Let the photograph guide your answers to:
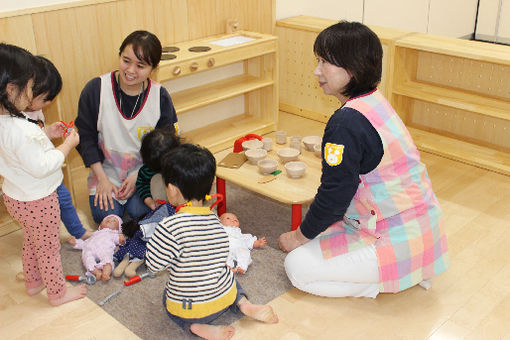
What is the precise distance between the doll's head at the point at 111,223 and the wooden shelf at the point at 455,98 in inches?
78.9

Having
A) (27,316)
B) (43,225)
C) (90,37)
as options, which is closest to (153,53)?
(90,37)

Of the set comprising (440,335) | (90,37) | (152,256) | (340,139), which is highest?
(90,37)

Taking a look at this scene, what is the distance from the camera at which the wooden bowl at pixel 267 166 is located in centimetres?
261

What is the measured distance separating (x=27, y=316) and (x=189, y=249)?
79cm

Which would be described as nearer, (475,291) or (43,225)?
(43,225)

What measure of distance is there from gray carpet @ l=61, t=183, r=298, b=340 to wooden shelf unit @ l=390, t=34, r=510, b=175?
4.37 ft

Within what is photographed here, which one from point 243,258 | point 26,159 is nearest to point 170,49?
point 243,258

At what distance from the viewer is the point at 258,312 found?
2.05 meters

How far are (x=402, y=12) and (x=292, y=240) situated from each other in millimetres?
3546

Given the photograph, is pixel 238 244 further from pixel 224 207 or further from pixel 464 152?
pixel 464 152

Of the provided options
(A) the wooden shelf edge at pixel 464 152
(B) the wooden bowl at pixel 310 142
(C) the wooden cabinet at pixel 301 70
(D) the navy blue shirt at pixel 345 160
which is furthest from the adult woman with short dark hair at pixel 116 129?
(A) the wooden shelf edge at pixel 464 152

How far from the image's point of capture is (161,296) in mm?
2266

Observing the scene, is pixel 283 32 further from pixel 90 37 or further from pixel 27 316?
pixel 27 316

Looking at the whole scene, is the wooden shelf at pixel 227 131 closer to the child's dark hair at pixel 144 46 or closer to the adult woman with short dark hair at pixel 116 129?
the adult woman with short dark hair at pixel 116 129
